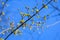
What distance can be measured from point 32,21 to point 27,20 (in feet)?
0.25

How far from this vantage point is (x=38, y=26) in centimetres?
273

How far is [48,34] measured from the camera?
9.06 ft

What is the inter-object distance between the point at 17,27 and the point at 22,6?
0.30m

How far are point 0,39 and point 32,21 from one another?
495 millimetres

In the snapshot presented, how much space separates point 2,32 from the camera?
2.67 metres

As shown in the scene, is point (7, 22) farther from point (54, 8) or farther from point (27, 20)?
point (54, 8)

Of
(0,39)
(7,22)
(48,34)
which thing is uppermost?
(7,22)

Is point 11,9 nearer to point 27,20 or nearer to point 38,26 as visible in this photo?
point 27,20

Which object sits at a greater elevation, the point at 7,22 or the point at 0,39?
the point at 7,22

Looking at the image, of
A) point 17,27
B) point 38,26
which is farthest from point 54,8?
point 17,27

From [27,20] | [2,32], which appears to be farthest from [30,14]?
[2,32]

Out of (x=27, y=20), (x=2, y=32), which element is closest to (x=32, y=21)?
(x=27, y=20)

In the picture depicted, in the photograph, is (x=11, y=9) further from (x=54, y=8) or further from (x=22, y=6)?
(x=54, y=8)

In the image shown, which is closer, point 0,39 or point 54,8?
point 0,39
